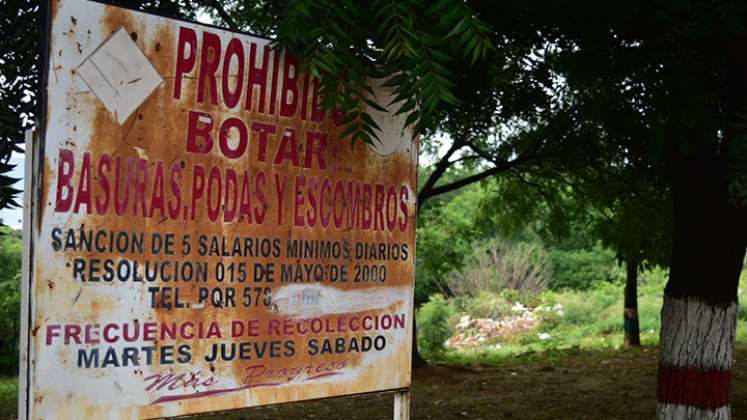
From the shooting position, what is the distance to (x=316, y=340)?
345 centimetres

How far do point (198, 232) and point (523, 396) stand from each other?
24.9 feet

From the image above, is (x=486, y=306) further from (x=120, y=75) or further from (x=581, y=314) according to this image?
(x=120, y=75)

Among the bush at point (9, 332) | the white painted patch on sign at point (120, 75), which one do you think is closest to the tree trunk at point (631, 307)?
the bush at point (9, 332)

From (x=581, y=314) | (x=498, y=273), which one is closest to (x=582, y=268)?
(x=498, y=273)

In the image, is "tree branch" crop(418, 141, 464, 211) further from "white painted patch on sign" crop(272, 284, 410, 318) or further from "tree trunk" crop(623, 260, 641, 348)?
"white painted patch on sign" crop(272, 284, 410, 318)

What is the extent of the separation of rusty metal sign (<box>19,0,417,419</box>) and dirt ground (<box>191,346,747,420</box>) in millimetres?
5538

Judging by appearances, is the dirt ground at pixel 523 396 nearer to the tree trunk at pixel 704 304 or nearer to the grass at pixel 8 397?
the grass at pixel 8 397

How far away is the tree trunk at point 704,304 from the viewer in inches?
229

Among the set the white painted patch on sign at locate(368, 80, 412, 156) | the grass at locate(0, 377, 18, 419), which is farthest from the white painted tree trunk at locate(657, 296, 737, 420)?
the grass at locate(0, 377, 18, 419)

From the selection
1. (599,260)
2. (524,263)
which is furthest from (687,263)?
(599,260)

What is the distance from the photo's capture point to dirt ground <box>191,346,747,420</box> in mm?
8883

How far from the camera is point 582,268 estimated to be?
33031 millimetres

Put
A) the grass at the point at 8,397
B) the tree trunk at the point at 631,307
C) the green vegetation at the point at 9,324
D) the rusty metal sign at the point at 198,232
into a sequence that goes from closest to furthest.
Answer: the rusty metal sign at the point at 198,232
the grass at the point at 8,397
the tree trunk at the point at 631,307
the green vegetation at the point at 9,324

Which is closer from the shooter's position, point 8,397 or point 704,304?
point 704,304
